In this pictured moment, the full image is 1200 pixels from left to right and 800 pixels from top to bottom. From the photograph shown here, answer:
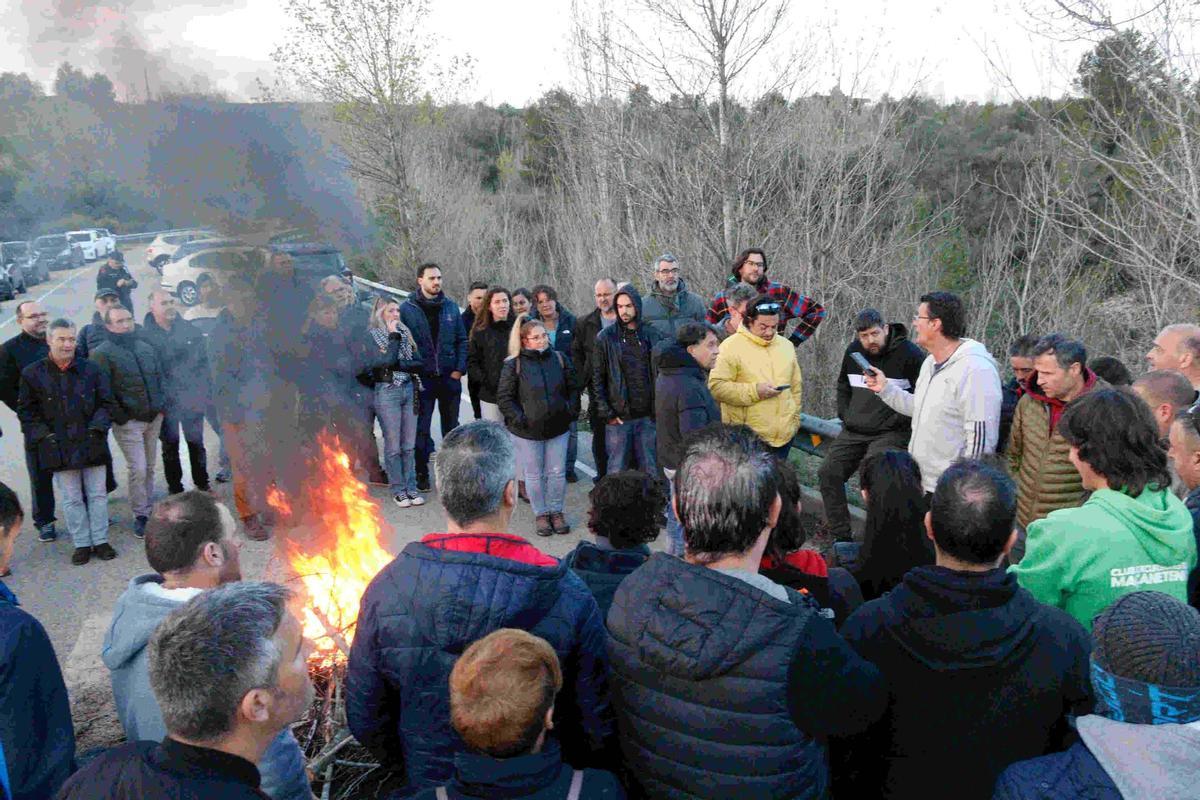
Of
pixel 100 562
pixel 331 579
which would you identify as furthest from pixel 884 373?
pixel 100 562

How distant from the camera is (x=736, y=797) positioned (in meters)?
2.06

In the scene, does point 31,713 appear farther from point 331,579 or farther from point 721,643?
point 331,579

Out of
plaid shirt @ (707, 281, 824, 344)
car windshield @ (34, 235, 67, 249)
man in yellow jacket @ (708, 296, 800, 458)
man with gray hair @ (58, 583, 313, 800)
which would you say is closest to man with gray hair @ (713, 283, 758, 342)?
man in yellow jacket @ (708, 296, 800, 458)

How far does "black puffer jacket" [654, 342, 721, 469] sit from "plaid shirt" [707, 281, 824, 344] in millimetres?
1531

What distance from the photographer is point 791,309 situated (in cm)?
738

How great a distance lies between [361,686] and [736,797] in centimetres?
117

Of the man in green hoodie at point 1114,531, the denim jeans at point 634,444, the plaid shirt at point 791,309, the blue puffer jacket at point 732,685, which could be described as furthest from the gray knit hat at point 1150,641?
the plaid shirt at point 791,309

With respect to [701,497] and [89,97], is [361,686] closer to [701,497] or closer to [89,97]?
[701,497]

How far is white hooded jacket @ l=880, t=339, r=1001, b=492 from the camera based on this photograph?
467 cm

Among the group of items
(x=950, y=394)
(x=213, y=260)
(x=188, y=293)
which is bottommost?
(x=950, y=394)

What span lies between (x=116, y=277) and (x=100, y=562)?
377cm

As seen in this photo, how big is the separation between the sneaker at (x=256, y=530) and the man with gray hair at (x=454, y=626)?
473 cm

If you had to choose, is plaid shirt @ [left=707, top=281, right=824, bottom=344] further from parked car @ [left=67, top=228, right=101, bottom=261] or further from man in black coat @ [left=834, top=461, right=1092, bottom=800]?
parked car @ [left=67, top=228, right=101, bottom=261]

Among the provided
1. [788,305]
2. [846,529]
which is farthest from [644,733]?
[788,305]
